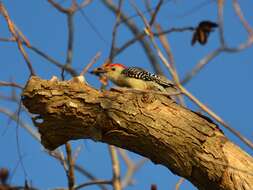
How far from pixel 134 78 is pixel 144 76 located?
0.13m

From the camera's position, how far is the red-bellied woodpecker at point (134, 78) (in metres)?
6.59

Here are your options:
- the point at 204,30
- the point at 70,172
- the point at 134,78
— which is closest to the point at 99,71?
the point at 134,78

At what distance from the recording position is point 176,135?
15.8 feet

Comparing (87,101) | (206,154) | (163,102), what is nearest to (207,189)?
(206,154)

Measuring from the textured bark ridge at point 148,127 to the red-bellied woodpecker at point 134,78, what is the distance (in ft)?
4.92

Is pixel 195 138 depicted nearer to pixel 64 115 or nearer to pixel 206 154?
pixel 206 154

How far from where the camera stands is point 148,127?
15.9 ft

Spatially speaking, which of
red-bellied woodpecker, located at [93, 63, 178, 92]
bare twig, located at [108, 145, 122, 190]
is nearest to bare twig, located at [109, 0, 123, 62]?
red-bellied woodpecker, located at [93, 63, 178, 92]

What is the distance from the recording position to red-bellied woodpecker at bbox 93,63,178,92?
6.59 m

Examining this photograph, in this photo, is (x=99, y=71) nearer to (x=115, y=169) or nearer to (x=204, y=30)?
(x=115, y=169)

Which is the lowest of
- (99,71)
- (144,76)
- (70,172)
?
(70,172)

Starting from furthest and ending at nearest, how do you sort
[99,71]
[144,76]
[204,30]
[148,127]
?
[99,71] → [144,76] → [148,127] → [204,30]

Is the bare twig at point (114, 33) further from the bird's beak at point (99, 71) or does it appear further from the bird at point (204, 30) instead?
the bird at point (204, 30)

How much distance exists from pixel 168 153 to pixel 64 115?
37.0 inches
